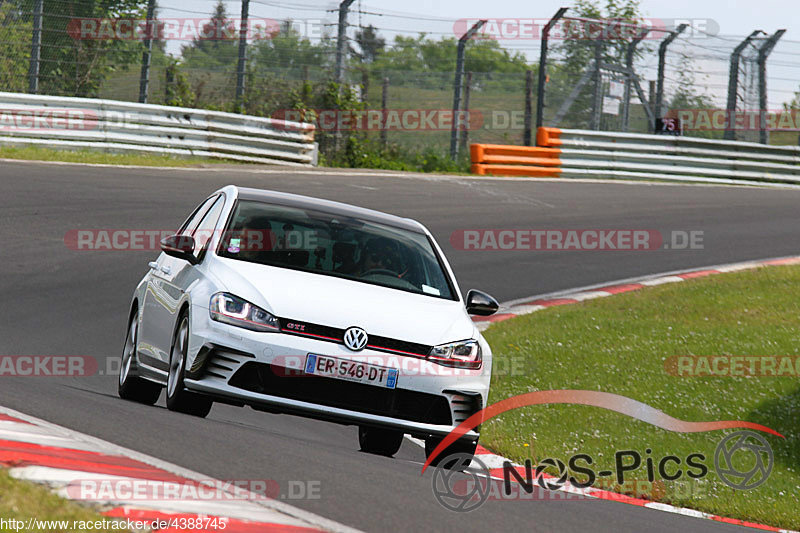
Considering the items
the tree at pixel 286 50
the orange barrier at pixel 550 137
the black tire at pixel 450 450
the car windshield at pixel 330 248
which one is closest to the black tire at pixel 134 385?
the car windshield at pixel 330 248

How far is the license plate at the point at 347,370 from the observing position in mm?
6445

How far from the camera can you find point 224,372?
21.3 feet

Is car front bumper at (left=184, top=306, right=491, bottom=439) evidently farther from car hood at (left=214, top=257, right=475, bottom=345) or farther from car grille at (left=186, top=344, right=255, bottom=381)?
car hood at (left=214, top=257, right=475, bottom=345)

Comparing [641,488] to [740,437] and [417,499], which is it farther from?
[417,499]

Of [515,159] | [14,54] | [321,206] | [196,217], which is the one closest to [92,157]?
[14,54]

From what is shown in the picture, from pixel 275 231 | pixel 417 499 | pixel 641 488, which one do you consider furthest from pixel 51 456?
pixel 641 488

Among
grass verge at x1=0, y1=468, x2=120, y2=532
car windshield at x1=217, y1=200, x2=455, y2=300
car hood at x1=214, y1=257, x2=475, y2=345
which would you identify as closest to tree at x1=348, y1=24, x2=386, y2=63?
car windshield at x1=217, y1=200, x2=455, y2=300

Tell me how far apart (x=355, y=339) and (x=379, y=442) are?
151 cm

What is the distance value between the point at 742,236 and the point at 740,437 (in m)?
11.4

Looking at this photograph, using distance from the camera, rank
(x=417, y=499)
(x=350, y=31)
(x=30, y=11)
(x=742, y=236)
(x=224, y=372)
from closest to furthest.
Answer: (x=417, y=499) < (x=224, y=372) < (x=742, y=236) < (x=30, y=11) < (x=350, y=31)

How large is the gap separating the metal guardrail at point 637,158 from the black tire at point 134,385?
16.6 m

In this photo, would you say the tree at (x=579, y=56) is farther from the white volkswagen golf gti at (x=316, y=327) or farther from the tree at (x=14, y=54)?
the white volkswagen golf gti at (x=316, y=327)

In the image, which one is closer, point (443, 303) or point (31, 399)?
point (31, 399)

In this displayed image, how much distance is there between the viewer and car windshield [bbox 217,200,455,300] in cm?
742
